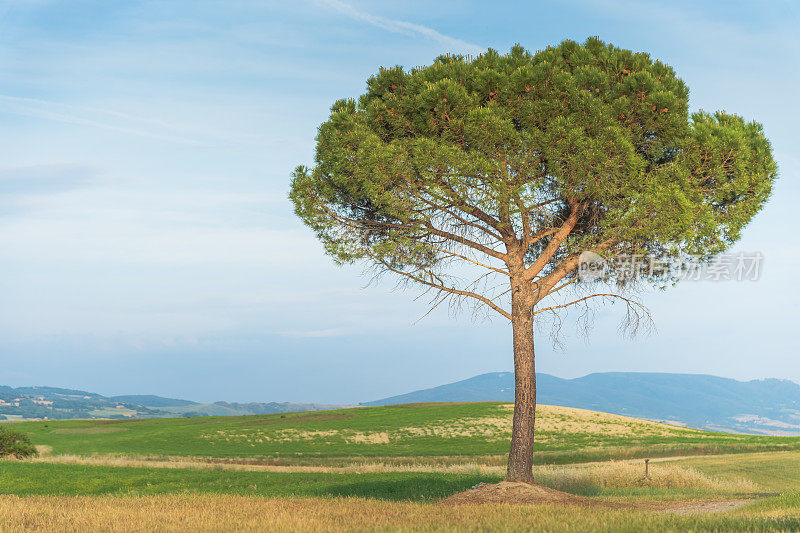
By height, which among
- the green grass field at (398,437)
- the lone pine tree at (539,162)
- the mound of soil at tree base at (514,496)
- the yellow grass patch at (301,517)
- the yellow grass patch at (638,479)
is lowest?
the green grass field at (398,437)

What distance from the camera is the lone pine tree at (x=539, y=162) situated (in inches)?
699

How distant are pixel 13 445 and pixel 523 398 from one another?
3675 cm

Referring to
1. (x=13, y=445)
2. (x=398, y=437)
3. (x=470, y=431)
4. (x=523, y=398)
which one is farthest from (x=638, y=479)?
(x=13, y=445)

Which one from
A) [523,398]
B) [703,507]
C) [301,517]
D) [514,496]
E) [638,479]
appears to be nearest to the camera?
[301,517]

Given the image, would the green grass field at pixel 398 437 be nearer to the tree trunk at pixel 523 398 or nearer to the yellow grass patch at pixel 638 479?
the yellow grass patch at pixel 638 479

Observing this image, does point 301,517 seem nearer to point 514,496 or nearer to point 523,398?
point 514,496

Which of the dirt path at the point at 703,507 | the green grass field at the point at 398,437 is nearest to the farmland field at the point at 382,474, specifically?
the dirt path at the point at 703,507

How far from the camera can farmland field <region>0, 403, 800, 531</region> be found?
10539 mm

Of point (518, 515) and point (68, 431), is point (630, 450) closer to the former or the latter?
point (518, 515)

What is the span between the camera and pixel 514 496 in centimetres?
1612

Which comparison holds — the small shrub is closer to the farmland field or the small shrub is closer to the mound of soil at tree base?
the farmland field

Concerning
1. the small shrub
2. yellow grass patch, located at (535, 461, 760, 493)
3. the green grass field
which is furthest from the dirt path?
the small shrub

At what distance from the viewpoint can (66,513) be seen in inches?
480

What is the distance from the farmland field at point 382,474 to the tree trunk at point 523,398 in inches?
94.9
